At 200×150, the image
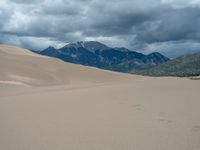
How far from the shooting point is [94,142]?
7.77 m

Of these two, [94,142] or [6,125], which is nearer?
[94,142]

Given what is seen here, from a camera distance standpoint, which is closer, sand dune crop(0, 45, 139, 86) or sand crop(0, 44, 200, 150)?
sand crop(0, 44, 200, 150)

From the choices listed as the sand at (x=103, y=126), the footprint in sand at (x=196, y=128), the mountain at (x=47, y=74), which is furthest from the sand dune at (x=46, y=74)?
the footprint in sand at (x=196, y=128)

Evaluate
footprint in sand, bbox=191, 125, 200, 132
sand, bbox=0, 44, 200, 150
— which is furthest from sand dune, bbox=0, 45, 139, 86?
footprint in sand, bbox=191, 125, 200, 132

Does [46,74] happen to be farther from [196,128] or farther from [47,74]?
[196,128]

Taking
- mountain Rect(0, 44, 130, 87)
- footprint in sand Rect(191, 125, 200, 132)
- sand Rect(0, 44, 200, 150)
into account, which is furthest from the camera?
mountain Rect(0, 44, 130, 87)

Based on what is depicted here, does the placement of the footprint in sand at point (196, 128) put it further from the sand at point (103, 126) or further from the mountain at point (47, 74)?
the mountain at point (47, 74)

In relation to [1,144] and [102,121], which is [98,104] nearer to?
[102,121]

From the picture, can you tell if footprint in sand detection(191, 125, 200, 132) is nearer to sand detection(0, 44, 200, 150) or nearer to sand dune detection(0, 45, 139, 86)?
sand detection(0, 44, 200, 150)

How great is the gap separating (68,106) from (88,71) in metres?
40.4

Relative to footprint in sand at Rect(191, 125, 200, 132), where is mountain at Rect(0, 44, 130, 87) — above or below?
above

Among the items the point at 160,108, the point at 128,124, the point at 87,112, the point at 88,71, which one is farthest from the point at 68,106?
the point at 88,71

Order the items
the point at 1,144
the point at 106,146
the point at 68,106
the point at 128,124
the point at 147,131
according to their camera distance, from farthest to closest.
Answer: the point at 68,106 < the point at 128,124 < the point at 147,131 < the point at 1,144 < the point at 106,146

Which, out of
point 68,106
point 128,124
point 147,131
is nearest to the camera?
point 147,131
